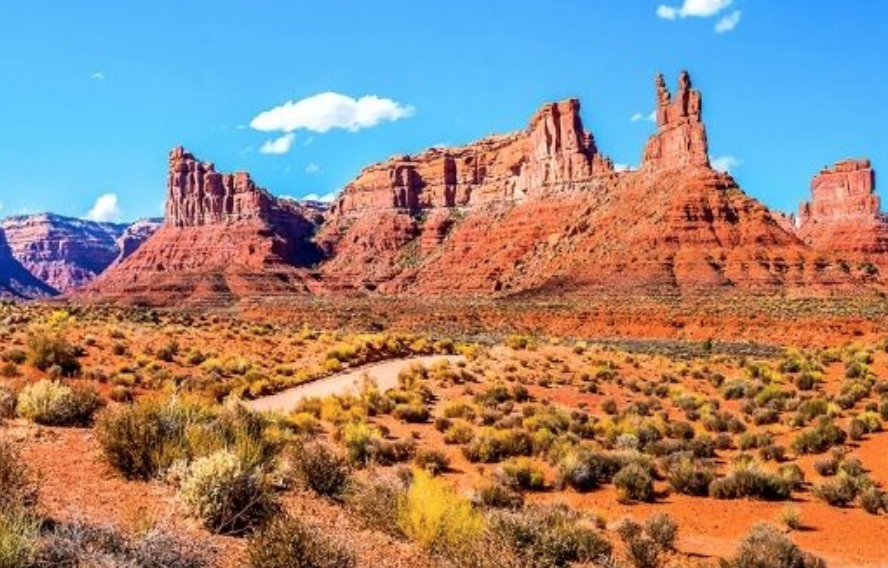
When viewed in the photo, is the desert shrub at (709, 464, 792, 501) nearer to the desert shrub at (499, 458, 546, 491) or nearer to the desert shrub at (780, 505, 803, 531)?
the desert shrub at (780, 505, 803, 531)

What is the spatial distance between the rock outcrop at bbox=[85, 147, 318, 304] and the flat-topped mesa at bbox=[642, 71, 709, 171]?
65.5 metres

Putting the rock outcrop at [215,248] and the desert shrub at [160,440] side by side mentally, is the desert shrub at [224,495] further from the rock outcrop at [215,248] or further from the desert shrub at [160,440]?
the rock outcrop at [215,248]

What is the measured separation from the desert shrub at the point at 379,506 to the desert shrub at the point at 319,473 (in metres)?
0.43

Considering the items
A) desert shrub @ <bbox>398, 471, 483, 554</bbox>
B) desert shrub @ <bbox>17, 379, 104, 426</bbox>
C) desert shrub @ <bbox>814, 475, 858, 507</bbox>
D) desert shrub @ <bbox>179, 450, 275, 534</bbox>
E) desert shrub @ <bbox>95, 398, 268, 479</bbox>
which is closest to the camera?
desert shrub @ <bbox>179, 450, 275, 534</bbox>

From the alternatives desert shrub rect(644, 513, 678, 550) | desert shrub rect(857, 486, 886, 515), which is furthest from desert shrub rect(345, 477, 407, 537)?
desert shrub rect(857, 486, 886, 515)

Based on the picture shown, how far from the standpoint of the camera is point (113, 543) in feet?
22.9

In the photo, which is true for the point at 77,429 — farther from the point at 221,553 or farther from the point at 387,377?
the point at 387,377

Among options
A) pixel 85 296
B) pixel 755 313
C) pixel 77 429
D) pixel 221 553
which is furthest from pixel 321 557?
pixel 85 296

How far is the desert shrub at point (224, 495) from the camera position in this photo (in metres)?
8.81

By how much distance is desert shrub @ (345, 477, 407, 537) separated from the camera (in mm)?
9688

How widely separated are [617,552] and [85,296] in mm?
166010

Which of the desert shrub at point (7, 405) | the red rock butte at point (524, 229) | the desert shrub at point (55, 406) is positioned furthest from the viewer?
the red rock butte at point (524, 229)

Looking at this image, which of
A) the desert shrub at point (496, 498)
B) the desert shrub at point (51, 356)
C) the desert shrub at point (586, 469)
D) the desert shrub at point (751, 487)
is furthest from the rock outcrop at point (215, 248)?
the desert shrub at point (496, 498)

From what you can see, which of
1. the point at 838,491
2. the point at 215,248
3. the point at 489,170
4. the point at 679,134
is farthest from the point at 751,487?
the point at 215,248
